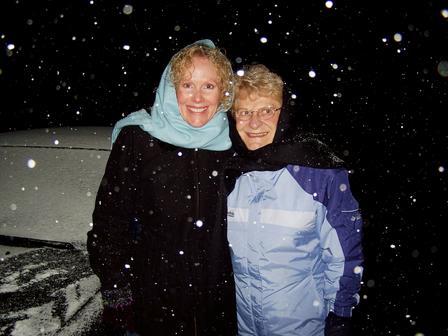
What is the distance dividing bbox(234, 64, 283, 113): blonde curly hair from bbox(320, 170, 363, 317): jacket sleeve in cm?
52

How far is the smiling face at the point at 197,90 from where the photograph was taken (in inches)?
60.0

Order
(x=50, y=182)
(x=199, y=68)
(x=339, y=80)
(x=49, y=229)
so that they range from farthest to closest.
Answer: (x=339, y=80) < (x=50, y=182) < (x=49, y=229) < (x=199, y=68)

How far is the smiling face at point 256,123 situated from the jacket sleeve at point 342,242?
1.32 feet

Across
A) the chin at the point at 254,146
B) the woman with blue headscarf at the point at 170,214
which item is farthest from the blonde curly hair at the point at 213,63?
the chin at the point at 254,146

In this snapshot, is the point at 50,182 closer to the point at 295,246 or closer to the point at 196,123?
the point at 196,123

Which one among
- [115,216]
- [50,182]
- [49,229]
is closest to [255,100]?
[115,216]

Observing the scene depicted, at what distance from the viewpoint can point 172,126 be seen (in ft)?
4.91

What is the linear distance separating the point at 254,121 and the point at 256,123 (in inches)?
0.7

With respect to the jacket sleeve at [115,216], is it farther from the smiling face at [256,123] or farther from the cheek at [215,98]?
the smiling face at [256,123]

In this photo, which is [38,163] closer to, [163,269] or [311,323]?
[163,269]

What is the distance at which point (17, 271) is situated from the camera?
70.2 inches

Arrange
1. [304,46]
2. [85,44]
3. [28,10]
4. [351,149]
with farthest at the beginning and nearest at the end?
[85,44] → [28,10] → [304,46] → [351,149]

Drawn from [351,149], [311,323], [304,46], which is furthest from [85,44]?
[311,323]

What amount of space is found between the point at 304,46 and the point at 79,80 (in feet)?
34.3
